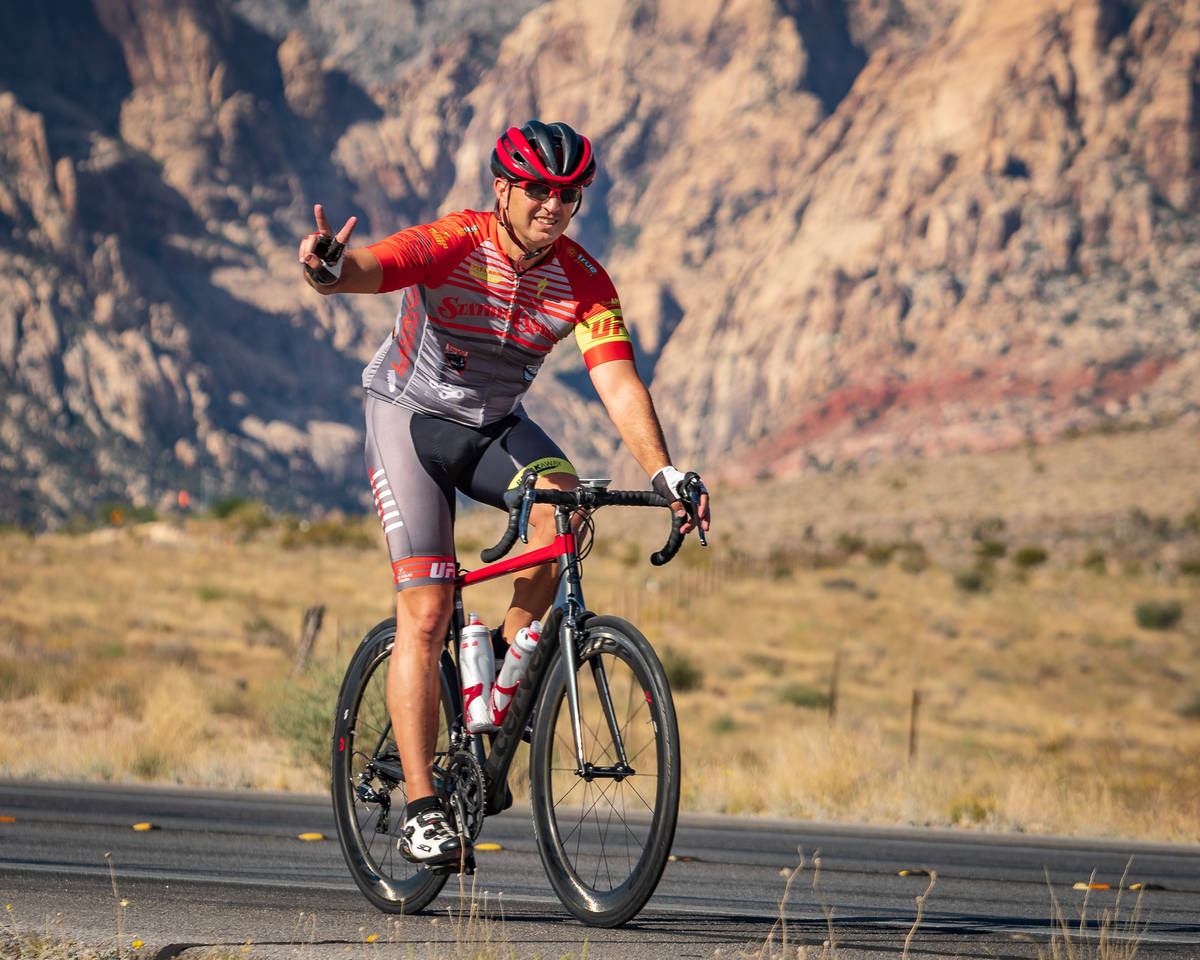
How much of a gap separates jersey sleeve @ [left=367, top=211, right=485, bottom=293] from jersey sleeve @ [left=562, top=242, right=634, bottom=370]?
0.39m

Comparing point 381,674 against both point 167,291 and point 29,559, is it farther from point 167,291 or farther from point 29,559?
point 167,291

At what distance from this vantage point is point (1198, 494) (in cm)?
6178

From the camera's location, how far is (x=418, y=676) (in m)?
5.34

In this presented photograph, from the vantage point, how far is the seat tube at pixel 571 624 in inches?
189

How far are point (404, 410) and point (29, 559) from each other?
45.5m

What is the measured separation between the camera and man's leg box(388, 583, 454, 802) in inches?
208

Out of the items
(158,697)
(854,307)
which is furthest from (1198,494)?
(854,307)

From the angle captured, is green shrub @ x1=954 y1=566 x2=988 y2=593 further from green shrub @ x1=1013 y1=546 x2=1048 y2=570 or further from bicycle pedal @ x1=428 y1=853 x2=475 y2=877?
bicycle pedal @ x1=428 y1=853 x2=475 y2=877

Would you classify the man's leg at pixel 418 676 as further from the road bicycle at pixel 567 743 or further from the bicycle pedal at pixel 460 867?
the bicycle pedal at pixel 460 867

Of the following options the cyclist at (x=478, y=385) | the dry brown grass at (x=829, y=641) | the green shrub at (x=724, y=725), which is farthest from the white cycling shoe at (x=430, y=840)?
the green shrub at (x=724, y=725)

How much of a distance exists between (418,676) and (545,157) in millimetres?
1927

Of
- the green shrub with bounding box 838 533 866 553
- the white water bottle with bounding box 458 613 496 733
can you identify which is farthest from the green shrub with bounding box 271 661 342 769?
the green shrub with bounding box 838 533 866 553

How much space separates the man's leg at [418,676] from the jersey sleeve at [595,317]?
1.03 m

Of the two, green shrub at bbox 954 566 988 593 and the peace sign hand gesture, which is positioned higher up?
the peace sign hand gesture
